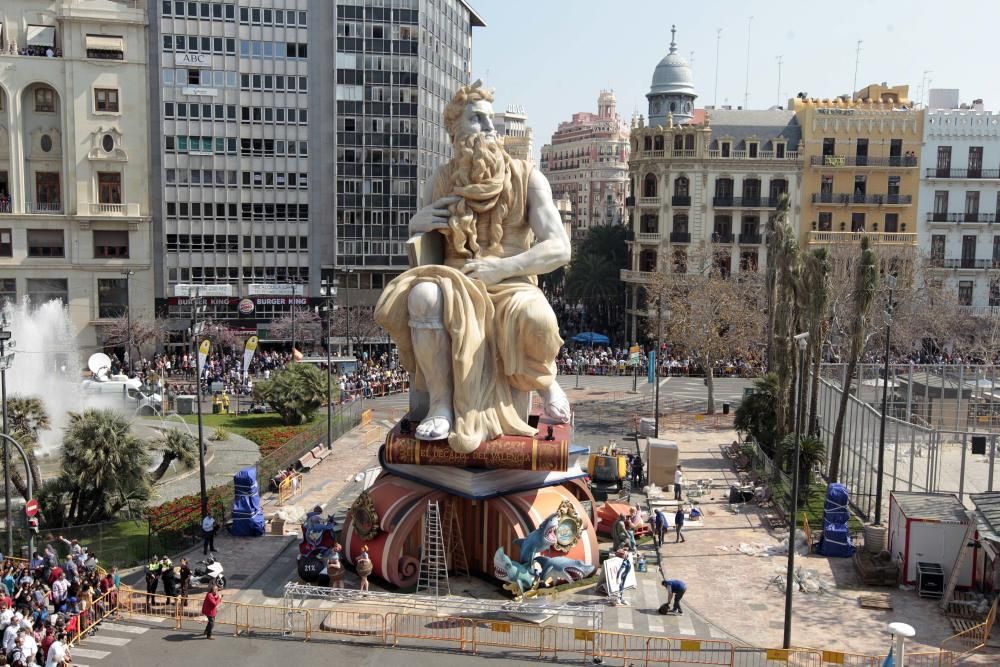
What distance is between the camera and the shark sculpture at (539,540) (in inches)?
919

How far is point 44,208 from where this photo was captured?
206 ft

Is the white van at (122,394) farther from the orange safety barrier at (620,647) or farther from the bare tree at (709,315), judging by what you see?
the orange safety barrier at (620,647)

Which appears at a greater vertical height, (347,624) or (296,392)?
(296,392)

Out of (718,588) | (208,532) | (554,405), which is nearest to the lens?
(718,588)

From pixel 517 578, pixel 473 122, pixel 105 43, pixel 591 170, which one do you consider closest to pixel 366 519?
pixel 517 578

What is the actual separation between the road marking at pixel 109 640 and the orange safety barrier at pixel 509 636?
285 inches

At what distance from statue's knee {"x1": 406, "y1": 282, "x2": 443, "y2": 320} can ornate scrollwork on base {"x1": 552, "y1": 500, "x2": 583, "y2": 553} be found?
17.7 feet

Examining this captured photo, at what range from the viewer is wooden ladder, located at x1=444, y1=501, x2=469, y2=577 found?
2422 cm

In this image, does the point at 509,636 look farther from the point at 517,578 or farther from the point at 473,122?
the point at 473,122

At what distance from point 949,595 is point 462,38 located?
61.7 metres

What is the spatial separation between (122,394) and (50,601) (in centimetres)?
2478

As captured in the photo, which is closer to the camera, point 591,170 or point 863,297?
point 863,297

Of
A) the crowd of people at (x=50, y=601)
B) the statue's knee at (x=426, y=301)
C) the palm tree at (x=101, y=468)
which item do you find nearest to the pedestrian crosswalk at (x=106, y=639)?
the crowd of people at (x=50, y=601)

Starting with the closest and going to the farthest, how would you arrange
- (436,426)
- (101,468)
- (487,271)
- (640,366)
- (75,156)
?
1. (436,426)
2. (487,271)
3. (101,468)
4. (75,156)
5. (640,366)
